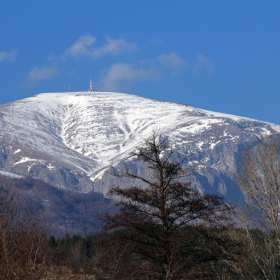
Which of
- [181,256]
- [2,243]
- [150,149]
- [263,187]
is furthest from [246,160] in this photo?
[2,243]

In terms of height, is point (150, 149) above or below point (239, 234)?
above

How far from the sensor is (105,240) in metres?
29.3

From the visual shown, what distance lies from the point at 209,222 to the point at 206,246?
1.28 metres

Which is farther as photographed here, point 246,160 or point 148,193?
point 246,160

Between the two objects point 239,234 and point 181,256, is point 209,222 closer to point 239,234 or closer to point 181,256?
point 181,256

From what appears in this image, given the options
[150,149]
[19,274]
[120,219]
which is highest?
[150,149]

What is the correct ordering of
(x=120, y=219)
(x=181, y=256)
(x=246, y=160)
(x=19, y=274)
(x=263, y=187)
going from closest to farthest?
(x=19, y=274), (x=181, y=256), (x=120, y=219), (x=263, y=187), (x=246, y=160)

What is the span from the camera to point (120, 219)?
1182 inches

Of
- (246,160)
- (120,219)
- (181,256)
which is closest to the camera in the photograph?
(181,256)

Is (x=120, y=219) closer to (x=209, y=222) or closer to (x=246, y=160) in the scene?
(x=209, y=222)

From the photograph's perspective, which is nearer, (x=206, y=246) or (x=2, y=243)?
(x=2, y=243)

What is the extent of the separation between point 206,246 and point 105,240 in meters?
4.25

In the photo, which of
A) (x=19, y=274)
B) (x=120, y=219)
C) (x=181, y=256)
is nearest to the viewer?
(x=19, y=274)

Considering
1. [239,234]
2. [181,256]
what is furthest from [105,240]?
[239,234]
